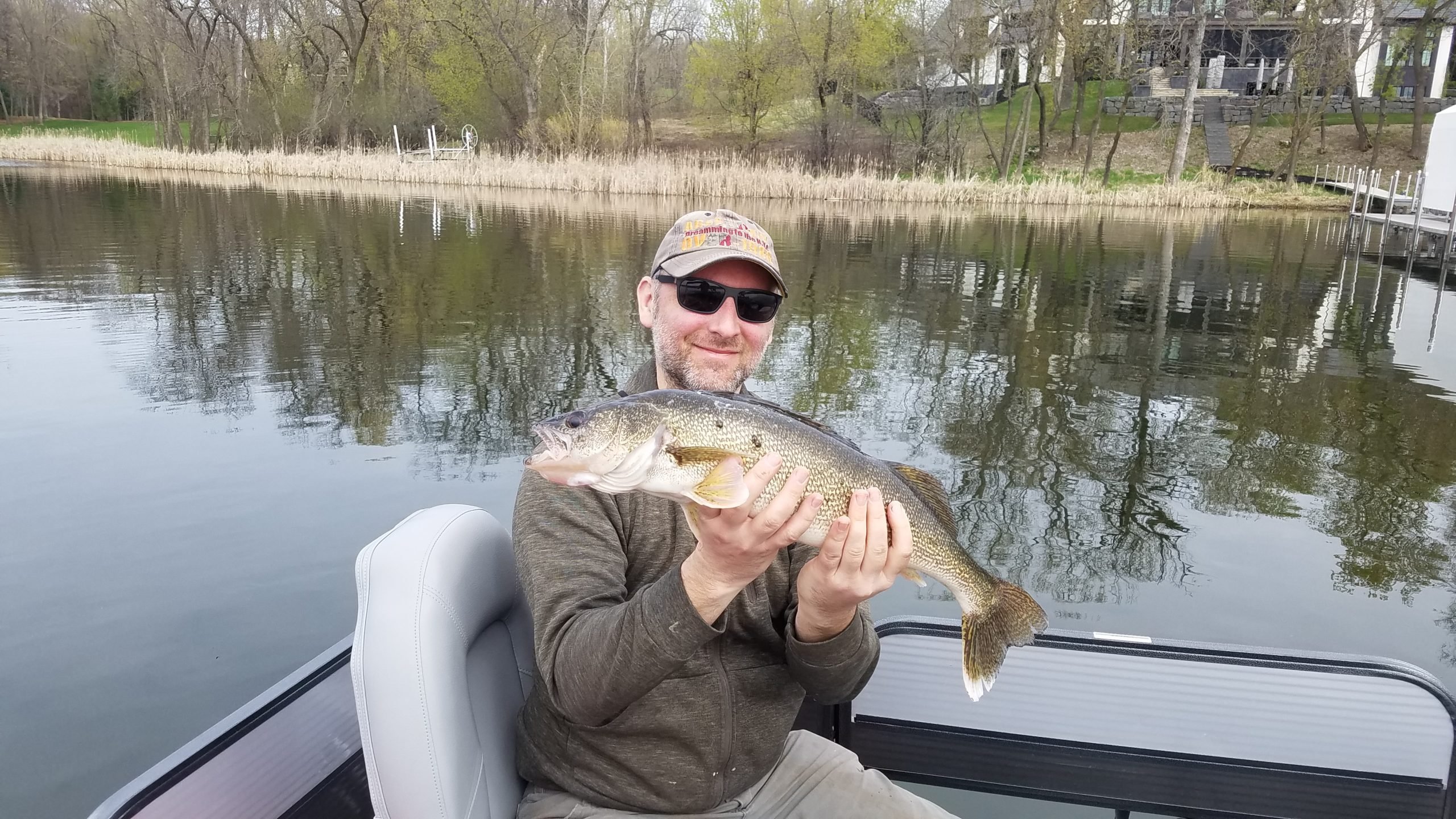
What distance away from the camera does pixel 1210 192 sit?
34.2 m

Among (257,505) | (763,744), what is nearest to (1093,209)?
(257,505)

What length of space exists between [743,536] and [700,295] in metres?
1.03

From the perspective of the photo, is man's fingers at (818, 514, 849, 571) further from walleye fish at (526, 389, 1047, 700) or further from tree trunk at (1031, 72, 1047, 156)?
tree trunk at (1031, 72, 1047, 156)

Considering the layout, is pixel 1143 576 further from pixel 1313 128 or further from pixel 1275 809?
pixel 1313 128

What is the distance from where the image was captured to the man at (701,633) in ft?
6.46

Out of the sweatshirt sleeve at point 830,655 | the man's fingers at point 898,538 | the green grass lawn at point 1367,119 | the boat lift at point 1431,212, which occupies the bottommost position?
the sweatshirt sleeve at point 830,655

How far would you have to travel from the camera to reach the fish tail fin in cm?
235

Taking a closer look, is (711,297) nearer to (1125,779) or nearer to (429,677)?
(429,677)

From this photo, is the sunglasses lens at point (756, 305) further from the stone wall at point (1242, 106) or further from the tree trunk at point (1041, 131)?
the stone wall at point (1242, 106)

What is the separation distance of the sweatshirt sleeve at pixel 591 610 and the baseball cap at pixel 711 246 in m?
0.76

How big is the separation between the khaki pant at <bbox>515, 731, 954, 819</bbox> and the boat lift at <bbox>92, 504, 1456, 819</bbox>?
0.16m

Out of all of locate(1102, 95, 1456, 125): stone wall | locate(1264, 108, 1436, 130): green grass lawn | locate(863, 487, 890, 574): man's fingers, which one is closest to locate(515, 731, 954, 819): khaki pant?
locate(863, 487, 890, 574): man's fingers

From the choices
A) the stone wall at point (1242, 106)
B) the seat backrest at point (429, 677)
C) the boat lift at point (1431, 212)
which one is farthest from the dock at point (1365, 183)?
the seat backrest at point (429, 677)

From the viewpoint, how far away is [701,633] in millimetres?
1967
